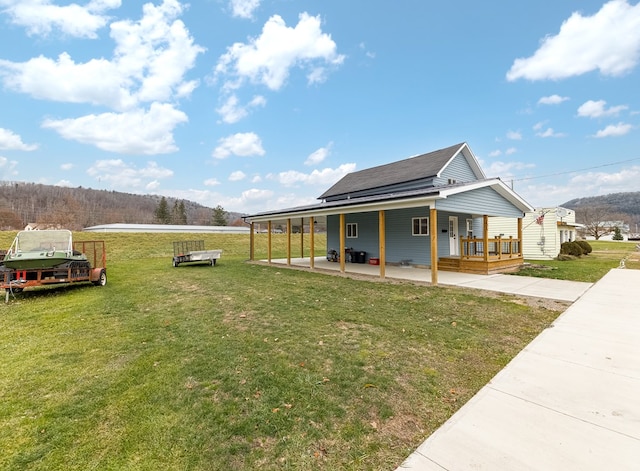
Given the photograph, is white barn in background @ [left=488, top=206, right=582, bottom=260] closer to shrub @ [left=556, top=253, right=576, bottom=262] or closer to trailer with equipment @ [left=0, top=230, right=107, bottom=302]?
shrub @ [left=556, top=253, right=576, bottom=262]

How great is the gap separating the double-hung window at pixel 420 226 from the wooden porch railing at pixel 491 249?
1.59 m

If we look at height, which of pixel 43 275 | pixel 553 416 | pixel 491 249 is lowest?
pixel 553 416

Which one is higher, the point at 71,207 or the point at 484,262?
the point at 71,207

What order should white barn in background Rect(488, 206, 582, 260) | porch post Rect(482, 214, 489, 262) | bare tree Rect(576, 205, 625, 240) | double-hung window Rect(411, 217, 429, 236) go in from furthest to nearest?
bare tree Rect(576, 205, 625, 240), white barn in background Rect(488, 206, 582, 260), double-hung window Rect(411, 217, 429, 236), porch post Rect(482, 214, 489, 262)

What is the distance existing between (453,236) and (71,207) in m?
60.3

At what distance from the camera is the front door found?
14.4m

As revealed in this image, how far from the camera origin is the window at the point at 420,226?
13.5m

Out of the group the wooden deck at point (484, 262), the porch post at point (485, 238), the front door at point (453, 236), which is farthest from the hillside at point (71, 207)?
the porch post at point (485, 238)

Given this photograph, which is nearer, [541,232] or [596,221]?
[541,232]

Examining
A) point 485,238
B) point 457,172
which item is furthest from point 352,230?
point 485,238

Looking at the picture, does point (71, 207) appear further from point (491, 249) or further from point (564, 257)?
point (564, 257)

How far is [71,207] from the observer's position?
49.8 m

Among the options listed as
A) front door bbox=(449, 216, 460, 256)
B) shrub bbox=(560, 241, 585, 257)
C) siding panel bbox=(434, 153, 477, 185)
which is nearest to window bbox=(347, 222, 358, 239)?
siding panel bbox=(434, 153, 477, 185)

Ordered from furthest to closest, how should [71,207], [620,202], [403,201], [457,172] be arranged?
[620,202] → [71,207] → [457,172] → [403,201]
